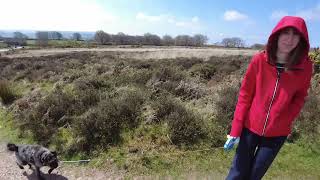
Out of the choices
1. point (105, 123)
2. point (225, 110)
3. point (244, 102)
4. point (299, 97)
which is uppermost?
point (299, 97)

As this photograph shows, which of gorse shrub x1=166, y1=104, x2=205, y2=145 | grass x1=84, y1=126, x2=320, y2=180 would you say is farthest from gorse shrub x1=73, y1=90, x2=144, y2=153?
gorse shrub x1=166, y1=104, x2=205, y2=145

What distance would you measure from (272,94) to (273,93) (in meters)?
0.01

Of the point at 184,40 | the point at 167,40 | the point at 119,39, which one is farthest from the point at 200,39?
the point at 119,39

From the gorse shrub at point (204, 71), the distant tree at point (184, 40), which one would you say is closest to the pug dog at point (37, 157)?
the gorse shrub at point (204, 71)

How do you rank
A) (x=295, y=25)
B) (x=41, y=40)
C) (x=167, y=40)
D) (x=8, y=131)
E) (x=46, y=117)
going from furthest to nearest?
(x=41, y=40) < (x=167, y=40) < (x=8, y=131) < (x=46, y=117) < (x=295, y=25)

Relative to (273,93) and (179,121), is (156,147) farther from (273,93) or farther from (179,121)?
(273,93)

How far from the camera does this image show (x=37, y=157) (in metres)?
5.64

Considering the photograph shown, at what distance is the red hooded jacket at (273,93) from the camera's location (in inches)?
120

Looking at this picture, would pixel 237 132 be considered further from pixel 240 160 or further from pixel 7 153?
pixel 7 153

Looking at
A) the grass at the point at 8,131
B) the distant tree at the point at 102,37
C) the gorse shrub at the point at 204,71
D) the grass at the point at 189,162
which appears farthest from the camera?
the distant tree at the point at 102,37

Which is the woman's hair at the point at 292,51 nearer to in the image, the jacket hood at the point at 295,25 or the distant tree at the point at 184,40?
the jacket hood at the point at 295,25

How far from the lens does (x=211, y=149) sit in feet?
21.2

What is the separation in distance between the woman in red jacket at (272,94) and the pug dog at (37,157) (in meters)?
3.33

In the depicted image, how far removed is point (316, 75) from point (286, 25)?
9183 mm
